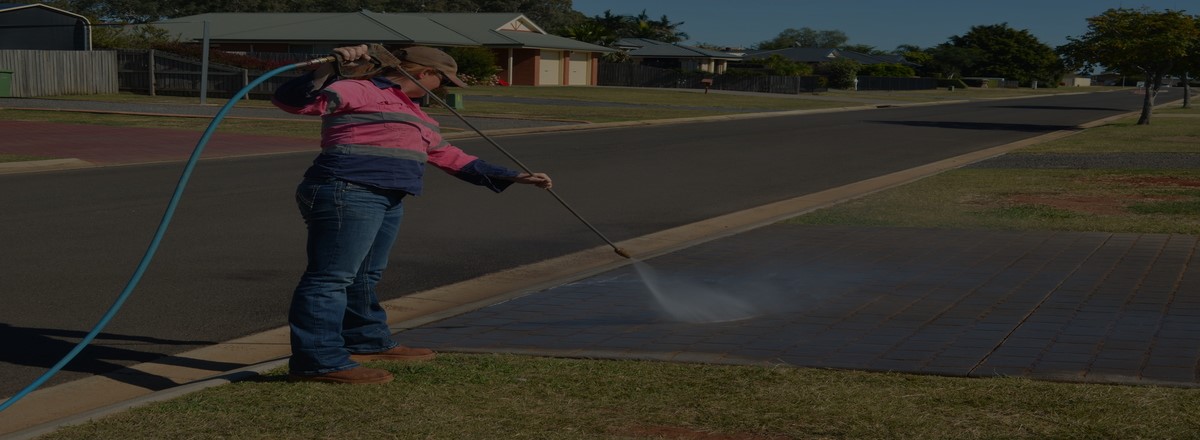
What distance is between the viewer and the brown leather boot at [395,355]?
235 inches

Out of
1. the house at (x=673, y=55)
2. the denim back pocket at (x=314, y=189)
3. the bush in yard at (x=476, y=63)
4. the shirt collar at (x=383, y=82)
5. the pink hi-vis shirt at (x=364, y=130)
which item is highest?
the house at (x=673, y=55)

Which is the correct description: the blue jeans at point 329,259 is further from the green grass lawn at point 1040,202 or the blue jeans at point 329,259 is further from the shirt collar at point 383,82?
the green grass lawn at point 1040,202

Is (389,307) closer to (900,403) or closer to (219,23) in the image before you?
(900,403)

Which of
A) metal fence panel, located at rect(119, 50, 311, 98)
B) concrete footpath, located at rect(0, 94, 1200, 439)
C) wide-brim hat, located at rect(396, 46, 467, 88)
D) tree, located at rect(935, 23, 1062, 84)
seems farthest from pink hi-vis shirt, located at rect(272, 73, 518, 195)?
tree, located at rect(935, 23, 1062, 84)

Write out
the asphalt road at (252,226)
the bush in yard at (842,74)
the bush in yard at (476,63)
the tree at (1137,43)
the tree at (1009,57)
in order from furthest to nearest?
the tree at (1009,57), the bush in yard at (842,74), the bush in yard at (476,63), the tree at (1137,43), the asphalt road at (252,226)

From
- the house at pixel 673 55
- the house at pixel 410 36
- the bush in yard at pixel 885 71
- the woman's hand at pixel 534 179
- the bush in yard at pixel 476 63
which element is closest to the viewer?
the woman's hand at pixel 534 179

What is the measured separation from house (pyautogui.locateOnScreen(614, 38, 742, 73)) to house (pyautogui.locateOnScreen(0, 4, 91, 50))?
48.5 meters

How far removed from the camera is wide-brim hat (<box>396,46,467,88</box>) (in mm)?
5477

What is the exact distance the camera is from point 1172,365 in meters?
5.77

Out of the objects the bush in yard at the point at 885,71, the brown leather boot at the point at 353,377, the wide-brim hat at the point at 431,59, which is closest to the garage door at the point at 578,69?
the bush in yard at the point at 885,71

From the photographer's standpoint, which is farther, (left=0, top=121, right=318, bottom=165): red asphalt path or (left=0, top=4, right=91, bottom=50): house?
(left=0, top=4, right=91, bottom=50): house

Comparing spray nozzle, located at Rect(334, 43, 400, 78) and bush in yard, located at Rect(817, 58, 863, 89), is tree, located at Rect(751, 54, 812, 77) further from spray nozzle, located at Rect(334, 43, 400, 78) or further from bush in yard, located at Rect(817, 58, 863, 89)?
spray nozzle, located at Rect(334, 43, 400, 78)

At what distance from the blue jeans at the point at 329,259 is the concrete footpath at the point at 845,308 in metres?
0.43

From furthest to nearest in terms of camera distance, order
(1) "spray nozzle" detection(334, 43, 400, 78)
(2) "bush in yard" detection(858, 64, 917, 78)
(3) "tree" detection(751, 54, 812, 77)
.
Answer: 1. (2) "bush in yard" detection(858, 64, 917, 78)
2. (3) "tree" detection(751, 54, 812, 77)
3. (1) "spray nozzle" detection(334, 43, 400, 78)
